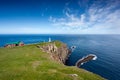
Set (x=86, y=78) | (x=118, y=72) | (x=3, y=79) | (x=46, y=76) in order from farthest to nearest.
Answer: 1. (x=118, y=72)
2. (x=86, y=78)
3. (x=46, y=76)
4. (x=3, y=79)

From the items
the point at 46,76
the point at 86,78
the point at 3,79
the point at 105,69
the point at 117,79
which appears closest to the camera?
the point at 3,79

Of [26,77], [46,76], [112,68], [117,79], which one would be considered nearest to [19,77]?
[26,77]

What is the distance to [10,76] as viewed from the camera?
22.6 metres

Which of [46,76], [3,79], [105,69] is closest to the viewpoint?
[3,79]

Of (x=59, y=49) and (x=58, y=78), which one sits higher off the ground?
(x=58, y=78)

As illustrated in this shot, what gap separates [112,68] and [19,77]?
6269cm

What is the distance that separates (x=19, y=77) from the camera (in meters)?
22.2

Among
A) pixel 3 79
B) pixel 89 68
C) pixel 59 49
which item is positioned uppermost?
pixel 3 79

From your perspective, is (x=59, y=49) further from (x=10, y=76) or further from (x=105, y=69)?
(x=10, y=76)

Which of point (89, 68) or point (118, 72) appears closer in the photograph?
point (118, 72)

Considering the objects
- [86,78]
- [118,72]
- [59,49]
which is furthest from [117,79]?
[59,49]

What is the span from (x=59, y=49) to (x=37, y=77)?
64745 mm

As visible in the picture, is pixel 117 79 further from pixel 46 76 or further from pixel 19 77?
pixel 19 77

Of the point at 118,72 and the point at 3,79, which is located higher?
the point at 3,79
